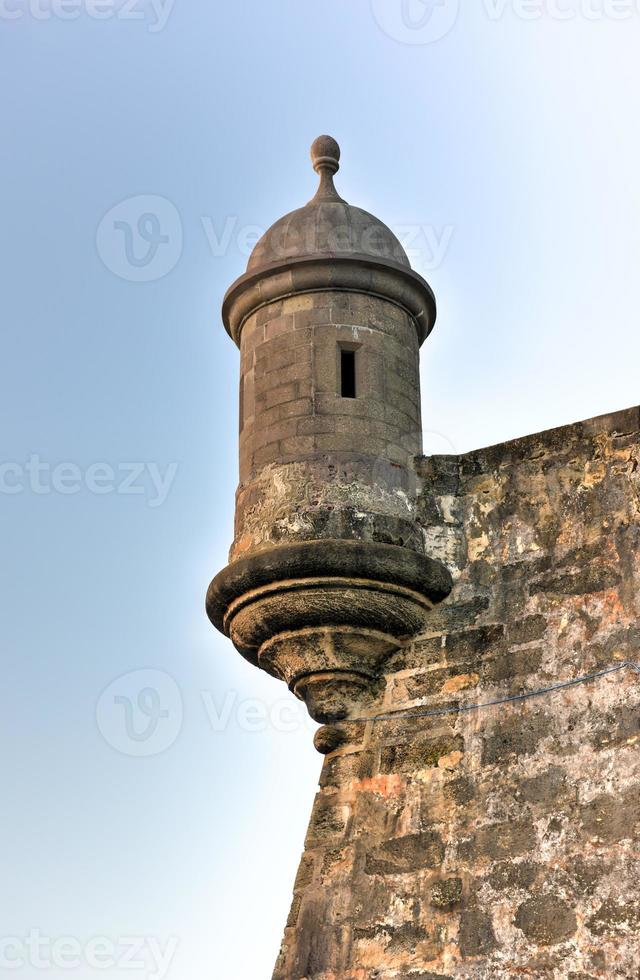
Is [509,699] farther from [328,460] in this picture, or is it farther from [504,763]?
[328,460]

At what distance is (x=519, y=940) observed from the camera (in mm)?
7875

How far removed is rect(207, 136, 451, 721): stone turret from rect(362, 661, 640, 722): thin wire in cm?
Answer: 24

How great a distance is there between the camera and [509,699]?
27.9 feet

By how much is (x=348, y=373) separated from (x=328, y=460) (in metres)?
0.62

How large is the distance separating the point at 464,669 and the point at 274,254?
2.63 metres

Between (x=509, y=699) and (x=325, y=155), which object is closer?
(x=509, y=699)

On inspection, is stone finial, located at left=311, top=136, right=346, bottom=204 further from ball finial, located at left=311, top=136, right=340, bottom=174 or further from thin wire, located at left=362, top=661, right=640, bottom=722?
thin wire, located at left=362, top=661, right=640, bottom=722

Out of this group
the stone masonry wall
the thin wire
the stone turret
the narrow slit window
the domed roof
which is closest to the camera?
the stone masonry wall

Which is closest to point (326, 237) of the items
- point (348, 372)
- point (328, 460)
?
point (348, 372)

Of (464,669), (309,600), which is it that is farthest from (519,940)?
(309,600)

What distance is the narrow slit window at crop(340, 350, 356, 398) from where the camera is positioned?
30.8 ft

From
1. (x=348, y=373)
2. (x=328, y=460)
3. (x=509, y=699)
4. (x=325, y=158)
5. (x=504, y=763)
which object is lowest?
(x=504, y=763)

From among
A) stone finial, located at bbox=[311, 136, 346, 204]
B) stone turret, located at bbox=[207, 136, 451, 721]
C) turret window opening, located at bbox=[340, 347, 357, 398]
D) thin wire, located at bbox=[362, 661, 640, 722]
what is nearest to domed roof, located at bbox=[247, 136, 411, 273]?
stone turret, located at bbox=[207, 136, 451, 721]

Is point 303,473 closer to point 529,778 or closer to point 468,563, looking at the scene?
point 468,563
